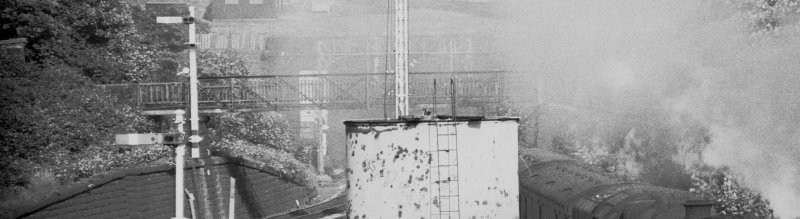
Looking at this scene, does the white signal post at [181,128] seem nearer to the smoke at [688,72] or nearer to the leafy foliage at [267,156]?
the smoke at [688,72]

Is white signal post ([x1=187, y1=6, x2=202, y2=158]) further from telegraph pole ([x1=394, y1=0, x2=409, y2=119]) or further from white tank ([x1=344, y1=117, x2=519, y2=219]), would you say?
white tank ([x1=344, y1=117, x2=519, y2=219])

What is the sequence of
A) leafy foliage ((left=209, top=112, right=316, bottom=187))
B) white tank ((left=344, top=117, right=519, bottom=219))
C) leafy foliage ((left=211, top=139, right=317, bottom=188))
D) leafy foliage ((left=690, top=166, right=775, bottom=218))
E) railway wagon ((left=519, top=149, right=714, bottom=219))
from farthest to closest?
leafy foliage ((left=209, top=112, right=316, bottom=187)), leafy foliage ((left=211, top=139, right=317, bottom=188)), leafy foliage ((left=690, top=166, right=775, bottom=218)), white tank ((left=344, top=117, right=519, bottom=219)), railway wagon ((left=519, top=149, right=714, bottom=219))

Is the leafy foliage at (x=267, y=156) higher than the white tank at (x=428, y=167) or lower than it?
lower

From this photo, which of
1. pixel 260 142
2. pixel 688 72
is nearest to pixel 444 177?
pixel 688 72

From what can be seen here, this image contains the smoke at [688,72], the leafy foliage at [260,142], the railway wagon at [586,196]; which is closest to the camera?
the railway wagon at [586,196]

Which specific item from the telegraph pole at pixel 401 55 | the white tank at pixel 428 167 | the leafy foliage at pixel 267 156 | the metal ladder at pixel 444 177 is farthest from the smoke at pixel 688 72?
the leafy foliage at pixel 267 156

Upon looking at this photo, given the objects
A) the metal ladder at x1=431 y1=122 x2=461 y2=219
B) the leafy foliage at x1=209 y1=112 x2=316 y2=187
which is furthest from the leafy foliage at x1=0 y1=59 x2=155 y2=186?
the metal ladder at x1=431 y1=122 x2=461 y2=219

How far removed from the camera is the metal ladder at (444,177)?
1312 centimetres

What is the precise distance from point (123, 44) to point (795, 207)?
1005 inches

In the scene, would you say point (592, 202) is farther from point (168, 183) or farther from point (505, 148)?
point (168, 183)

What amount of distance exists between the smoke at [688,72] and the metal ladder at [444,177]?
4.39 m

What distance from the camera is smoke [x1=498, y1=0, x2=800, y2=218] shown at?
59.7ft

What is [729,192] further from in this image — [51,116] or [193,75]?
[51,116]

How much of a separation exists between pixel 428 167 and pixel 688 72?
44.0ft
